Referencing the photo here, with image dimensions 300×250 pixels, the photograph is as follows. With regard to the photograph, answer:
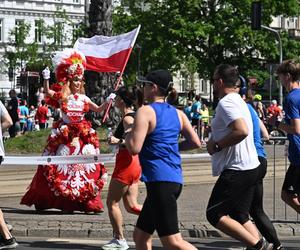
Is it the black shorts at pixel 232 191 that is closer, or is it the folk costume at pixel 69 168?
→ the black shorts at pixel 232 191

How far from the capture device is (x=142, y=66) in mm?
57750

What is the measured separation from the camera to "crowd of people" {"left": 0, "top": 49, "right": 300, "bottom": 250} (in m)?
7.46

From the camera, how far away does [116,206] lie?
9.96 meters

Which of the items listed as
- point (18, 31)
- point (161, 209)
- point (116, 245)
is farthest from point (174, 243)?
A: point (18, 31)

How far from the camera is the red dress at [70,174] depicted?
39.6 ft

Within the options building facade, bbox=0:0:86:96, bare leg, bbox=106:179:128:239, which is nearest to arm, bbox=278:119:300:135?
bare leg, bbox=106:179:128:239

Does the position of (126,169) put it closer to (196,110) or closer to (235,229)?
(235,229)

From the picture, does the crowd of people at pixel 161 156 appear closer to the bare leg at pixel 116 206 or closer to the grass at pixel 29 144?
the bare leg at pixel 116 206

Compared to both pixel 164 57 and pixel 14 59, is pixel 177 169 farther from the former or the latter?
pixel 14 59

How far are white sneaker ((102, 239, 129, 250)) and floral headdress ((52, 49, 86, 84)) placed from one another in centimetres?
298

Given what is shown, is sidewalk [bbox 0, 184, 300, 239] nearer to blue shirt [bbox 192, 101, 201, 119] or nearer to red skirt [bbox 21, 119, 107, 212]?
red skirt [bbox 21, 119, 107, 212]

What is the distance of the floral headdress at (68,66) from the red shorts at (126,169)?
7.91ft

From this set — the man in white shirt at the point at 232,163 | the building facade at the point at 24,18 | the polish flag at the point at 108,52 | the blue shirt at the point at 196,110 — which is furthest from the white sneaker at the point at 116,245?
the building facade at the point at 24,18

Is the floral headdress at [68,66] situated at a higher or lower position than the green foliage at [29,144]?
higher
